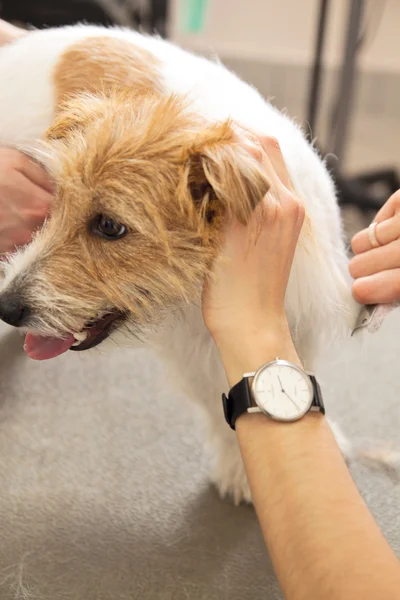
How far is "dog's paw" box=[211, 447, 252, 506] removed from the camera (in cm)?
111

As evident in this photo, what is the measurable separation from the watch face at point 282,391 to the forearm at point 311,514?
0.5 inches

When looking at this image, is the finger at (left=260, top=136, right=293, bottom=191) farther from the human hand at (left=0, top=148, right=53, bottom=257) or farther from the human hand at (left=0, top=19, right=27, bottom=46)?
the human hand at (left=0, top=19, right=27, bottom=46)

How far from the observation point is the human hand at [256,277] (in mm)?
748

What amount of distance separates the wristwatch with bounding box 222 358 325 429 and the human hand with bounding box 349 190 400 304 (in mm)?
279

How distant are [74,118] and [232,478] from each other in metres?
0.66

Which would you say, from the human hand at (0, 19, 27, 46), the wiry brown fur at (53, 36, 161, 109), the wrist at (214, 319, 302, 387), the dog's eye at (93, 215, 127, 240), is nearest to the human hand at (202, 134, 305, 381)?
the wrist at (214, 319, 302, 387)

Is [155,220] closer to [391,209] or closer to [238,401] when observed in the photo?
[238,401]

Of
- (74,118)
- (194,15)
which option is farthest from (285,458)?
(194,15)

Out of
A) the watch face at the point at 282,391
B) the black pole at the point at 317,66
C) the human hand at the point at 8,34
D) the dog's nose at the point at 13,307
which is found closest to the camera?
the watch face at the point at 282,391

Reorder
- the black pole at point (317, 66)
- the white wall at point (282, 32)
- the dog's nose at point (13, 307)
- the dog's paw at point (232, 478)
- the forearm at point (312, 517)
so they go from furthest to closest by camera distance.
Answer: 1. the white wall at point (282, 32)
2. the black pole at point (317, 66)
3. the dog's paw at point (232, 478)
4. the dog's nose at point (13, 307)
5. the forearm at point (312, 517)

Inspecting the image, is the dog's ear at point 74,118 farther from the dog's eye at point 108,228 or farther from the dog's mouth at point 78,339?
the dog's mouth at point 78,339

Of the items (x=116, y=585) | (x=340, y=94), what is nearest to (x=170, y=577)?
(x=116, y=585)

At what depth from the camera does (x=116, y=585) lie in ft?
3.11

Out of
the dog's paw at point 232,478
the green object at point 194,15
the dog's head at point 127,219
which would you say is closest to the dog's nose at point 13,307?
the dog's head at point 127,219
